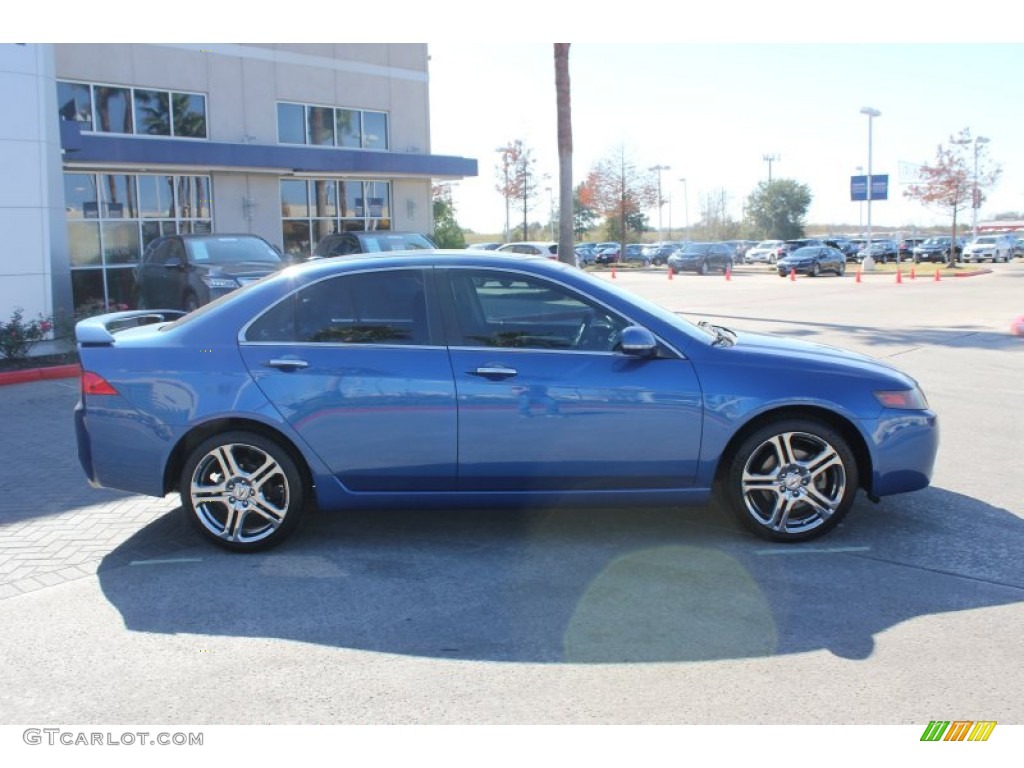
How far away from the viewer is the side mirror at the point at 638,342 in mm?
4977

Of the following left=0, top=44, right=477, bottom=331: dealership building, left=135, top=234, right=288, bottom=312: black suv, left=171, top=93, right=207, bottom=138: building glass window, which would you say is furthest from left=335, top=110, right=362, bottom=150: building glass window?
left=135, top=234, right=288, bottom=312: black suv

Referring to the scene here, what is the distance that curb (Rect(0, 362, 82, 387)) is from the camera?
1109 centimetres

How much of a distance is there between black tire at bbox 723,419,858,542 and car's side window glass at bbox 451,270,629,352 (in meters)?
A: 0.97

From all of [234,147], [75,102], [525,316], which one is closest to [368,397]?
[525,316]

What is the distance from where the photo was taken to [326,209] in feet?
84.3

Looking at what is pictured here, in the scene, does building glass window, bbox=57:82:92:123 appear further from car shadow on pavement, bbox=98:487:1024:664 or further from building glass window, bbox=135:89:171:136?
car shadow on pavement, bbox=98:487:1024:664

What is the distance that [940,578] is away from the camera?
15.4 ft

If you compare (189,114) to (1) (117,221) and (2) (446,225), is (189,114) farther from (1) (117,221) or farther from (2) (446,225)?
(2) (446,225)

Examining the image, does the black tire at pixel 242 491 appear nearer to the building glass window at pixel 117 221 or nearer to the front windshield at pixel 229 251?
the front windshield at pixel 229 251

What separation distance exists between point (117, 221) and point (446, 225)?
23715mm

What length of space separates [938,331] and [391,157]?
1500 cm
